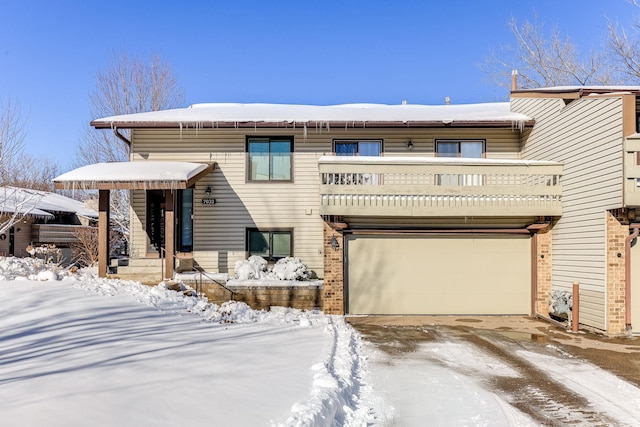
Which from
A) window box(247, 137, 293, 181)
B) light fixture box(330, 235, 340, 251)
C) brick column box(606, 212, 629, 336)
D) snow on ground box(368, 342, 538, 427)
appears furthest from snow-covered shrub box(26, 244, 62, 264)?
brick column box(606, 212, 629, 336)

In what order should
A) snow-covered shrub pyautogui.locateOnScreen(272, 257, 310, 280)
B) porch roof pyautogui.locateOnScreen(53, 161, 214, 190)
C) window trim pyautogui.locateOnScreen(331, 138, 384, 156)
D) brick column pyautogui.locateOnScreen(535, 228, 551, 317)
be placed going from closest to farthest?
brick column pyautogui.locateOnScreen(535, 228, 551, 317), porch roof pyautogui.locateOnScreen(53, 161, 214, 190), snow-covered shrub pyautogui.locateOnScreen(272, 257, 310, 280), window trim pyautogui.locateOnScreen(331, 138, 384, 156)

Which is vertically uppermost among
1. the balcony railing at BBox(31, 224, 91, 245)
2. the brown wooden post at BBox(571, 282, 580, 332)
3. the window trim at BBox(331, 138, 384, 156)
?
the window trim at BBox(331, 138, 384, 156)

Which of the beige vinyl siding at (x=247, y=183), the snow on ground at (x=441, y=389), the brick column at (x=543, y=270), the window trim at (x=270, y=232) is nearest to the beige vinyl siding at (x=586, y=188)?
the brick column at (x=543, y=270)

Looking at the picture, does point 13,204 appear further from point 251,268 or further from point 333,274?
point 333,274

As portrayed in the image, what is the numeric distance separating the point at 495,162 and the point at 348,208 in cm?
367

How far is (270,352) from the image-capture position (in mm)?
6469

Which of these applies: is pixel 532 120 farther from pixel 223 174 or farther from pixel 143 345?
pixel 143 345

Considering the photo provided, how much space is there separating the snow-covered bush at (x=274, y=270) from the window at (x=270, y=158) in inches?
101

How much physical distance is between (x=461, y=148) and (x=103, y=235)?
10297 mm

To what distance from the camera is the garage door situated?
11117mm

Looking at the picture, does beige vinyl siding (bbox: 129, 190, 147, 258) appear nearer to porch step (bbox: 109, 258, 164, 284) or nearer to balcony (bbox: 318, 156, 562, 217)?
porch step (bbox: 109, 258, 164, 284)

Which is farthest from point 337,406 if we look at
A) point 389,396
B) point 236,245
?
point 236,245

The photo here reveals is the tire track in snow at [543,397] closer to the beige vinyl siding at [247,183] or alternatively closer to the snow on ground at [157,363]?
the snow on ground at [157,363]

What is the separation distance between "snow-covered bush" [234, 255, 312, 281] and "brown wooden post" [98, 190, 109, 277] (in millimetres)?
3329
